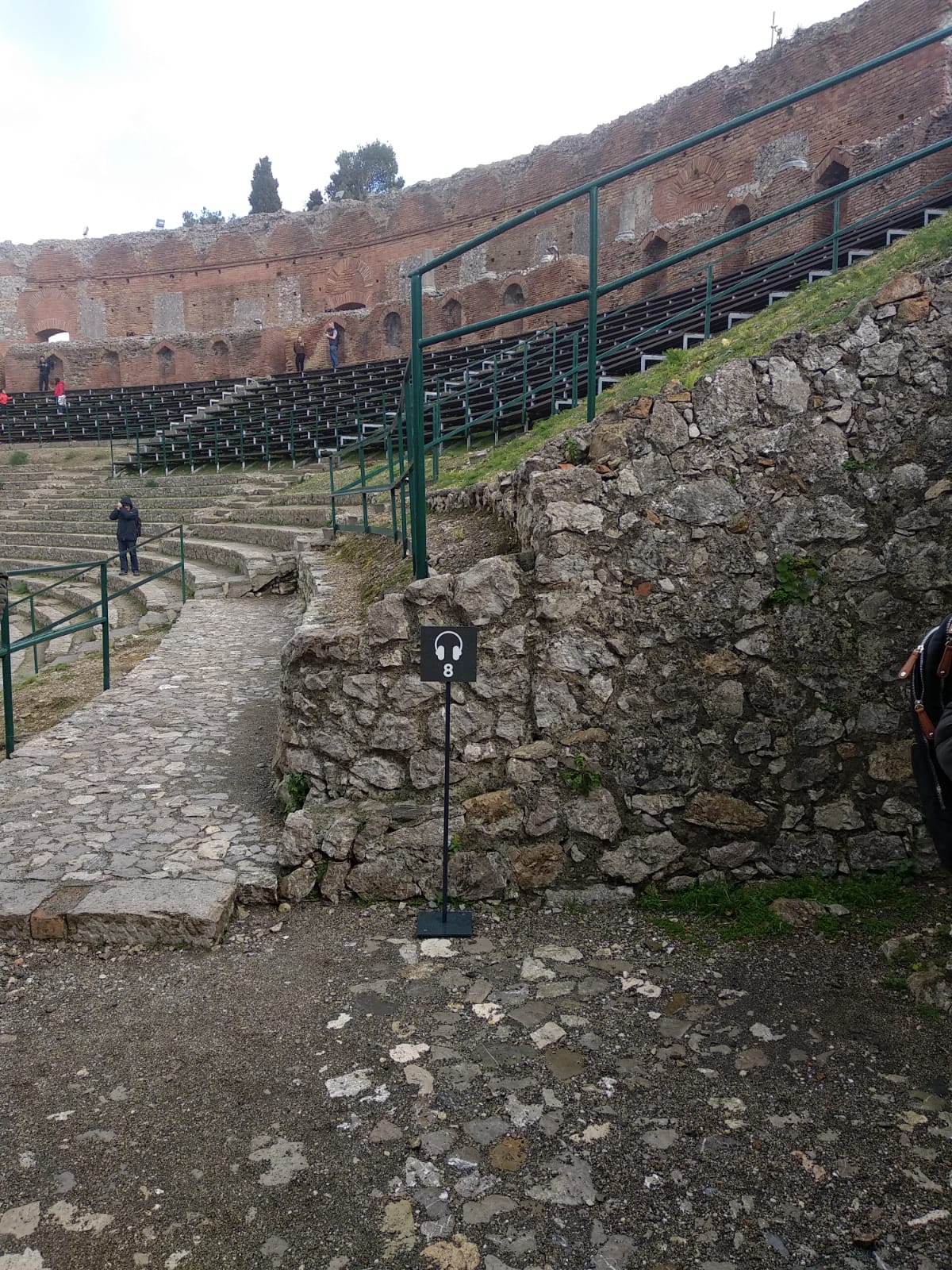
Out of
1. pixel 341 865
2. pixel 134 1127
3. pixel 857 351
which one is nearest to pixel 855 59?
pixel 857 351

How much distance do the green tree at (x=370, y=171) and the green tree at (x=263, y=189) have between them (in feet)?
23.5

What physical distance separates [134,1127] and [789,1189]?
1.75 metres

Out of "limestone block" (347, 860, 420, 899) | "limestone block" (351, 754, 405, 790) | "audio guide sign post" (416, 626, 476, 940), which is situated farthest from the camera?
"limestone block" (351, 754, 405, 790)

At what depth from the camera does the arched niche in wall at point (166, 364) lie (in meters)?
31.5

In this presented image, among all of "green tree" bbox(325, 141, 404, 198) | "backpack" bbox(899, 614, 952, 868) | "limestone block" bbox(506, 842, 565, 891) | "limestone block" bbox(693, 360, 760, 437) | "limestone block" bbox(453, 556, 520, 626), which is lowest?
"limestone block" bbox(506, 842, 565, 891)

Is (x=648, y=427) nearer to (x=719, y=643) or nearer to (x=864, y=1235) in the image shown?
(x=719, y=643)

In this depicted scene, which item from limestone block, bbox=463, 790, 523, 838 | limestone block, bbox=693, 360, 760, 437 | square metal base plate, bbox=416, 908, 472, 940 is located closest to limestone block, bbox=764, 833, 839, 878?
limestone block, bbox=463, 790, 523, 838

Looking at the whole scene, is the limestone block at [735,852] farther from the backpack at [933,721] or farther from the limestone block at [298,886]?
the limestone block at [298,886]

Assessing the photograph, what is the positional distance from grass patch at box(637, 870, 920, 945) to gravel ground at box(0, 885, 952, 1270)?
0.09 metres

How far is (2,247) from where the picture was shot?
113ft

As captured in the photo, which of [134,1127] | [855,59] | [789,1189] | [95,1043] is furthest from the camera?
[855,59]

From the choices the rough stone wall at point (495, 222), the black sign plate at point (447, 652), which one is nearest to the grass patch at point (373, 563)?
the black sign plate at point (447, 652)

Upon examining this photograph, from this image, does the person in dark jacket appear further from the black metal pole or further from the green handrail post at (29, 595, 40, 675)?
the black metal pole

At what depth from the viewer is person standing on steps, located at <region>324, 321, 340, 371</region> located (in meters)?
27.6
